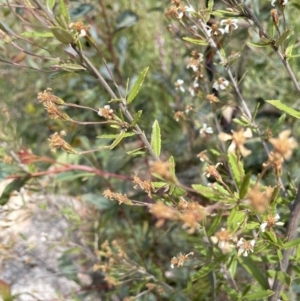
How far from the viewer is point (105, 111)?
63 centimetres

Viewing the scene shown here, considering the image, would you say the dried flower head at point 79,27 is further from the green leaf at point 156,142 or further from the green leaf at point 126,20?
the green leaf at point 126,20

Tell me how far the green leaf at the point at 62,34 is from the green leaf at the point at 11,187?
1.91 ft

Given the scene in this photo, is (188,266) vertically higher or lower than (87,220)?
higher

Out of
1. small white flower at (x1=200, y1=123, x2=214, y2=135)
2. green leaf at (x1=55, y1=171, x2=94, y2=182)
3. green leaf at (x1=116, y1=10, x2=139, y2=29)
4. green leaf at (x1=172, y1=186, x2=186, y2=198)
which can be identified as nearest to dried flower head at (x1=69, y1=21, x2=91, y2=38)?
green leaf at (x1=172, y1=186, x2=186, y2=198)

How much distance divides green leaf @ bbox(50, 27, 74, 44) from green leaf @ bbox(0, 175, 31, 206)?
1.91 feet

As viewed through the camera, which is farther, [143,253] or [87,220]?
[87,220]

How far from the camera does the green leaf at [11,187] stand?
1.09 metres

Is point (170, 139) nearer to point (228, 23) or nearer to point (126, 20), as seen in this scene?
point (126, 20)

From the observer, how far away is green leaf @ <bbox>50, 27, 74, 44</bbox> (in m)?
0.58

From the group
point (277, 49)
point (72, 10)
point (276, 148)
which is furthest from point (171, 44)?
point (276, 148)

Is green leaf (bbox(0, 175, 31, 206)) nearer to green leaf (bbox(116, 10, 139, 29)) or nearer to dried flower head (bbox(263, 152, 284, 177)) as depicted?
green leaf (bbox(116, 10, 139, 29))

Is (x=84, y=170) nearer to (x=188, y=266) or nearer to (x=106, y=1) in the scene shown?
(x=188, y=266)

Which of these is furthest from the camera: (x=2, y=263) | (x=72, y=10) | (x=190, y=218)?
(x=2, y=263)

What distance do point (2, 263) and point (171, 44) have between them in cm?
96
